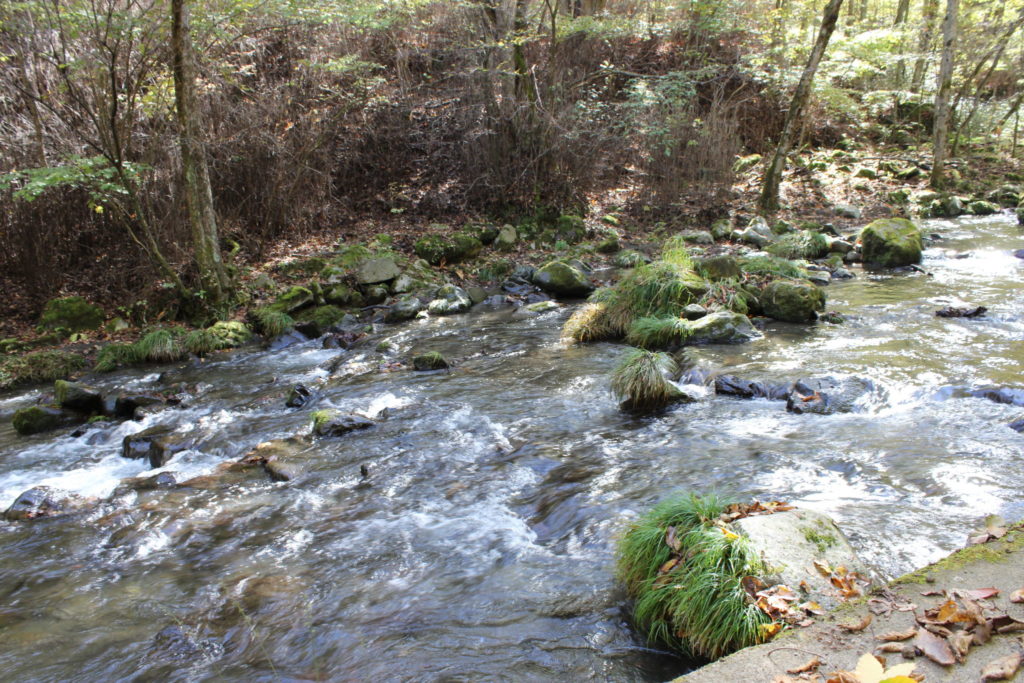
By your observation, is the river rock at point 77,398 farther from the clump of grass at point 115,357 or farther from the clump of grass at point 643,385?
the clump of grass at point 643,385

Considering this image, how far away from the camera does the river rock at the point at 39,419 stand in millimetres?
6812

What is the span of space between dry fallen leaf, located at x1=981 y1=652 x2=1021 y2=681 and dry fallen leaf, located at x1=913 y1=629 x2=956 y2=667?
105mm

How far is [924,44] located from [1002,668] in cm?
2504

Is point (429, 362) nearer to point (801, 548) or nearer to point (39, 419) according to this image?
point (39, 419)

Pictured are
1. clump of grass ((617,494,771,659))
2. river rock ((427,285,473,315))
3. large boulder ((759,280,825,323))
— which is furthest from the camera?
river rock ((427,285,473,315))

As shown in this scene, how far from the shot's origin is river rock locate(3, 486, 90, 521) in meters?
5.00

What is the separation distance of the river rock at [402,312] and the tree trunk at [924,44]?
18.1 meters

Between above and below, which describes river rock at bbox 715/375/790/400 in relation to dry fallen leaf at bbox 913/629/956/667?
below

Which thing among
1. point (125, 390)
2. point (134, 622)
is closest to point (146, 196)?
point (125, 390)

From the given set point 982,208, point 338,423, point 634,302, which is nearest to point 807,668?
point 338,423

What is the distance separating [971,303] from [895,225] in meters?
3.59

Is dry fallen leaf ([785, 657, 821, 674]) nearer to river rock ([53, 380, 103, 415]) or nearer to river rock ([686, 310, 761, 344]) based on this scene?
river rock ([686, 310, 761, 344])

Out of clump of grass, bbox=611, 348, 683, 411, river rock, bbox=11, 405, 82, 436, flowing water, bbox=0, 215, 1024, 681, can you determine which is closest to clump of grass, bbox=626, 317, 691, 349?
flowing water, bbox=0, 215, 1024, 681

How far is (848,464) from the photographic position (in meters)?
4.71
